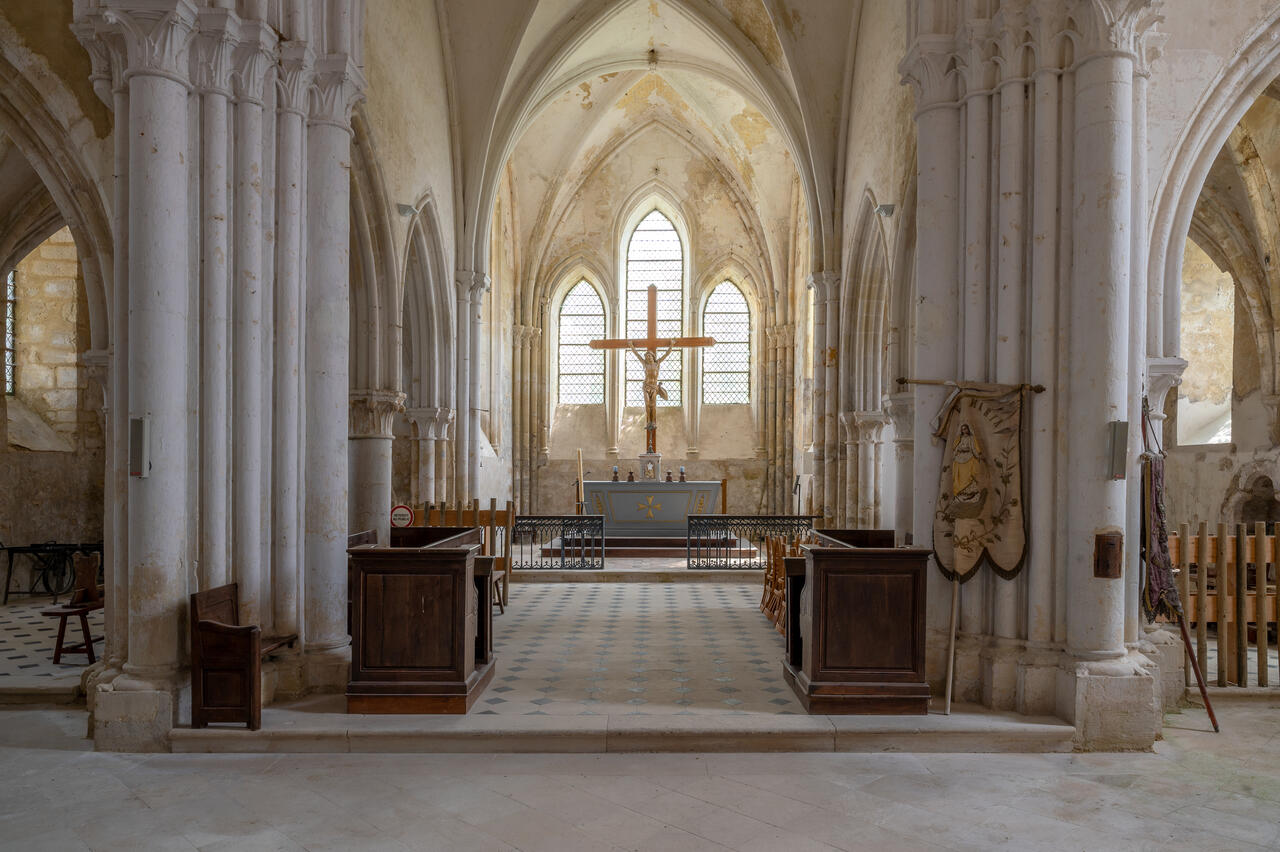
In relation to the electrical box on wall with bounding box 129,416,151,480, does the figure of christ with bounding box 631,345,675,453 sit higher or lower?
higher

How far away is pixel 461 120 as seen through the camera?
50.4 ft

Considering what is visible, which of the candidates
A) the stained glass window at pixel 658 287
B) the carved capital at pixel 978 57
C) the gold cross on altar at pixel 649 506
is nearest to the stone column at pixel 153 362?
the carved capital at pixel 978 57

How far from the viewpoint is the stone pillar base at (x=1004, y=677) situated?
669cm

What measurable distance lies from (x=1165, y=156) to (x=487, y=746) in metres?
6.55

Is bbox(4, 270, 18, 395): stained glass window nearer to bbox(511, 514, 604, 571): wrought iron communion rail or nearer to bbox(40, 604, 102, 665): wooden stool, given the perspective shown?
bbox(40, 604, 102, 665): wooden stool

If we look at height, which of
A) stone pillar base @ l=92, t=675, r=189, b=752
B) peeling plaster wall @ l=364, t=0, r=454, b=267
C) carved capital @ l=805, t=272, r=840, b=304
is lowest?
stone pillar base @ l=92, t=675, r=189, b=752

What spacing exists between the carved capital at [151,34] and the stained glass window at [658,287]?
1880cm

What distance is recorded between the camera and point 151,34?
20.2 feet

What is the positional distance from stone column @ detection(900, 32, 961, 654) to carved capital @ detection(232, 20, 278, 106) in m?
4.95

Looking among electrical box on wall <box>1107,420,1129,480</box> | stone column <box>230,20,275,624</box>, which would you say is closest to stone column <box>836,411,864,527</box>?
electrical box on wall <box>1107,420,1129,480</box>

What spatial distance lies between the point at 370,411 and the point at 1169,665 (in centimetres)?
940

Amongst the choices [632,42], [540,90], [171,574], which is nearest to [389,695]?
[171,574]

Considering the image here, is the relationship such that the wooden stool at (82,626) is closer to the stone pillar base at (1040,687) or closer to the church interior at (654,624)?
the church interior at (654,624)

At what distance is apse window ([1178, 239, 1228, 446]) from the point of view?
1547cm
